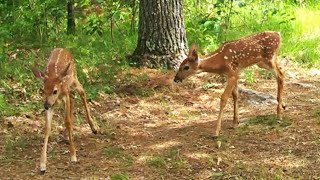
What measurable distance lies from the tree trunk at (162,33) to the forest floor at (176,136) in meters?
0.33

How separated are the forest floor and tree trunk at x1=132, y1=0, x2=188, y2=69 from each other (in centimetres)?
33

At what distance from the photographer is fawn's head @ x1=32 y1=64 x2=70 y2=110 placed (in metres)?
5.74

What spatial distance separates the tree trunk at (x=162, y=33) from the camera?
896 cm

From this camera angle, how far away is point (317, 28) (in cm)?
1088

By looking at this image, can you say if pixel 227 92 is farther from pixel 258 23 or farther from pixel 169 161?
pixel 258 23

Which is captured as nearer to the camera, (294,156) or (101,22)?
(294,156)

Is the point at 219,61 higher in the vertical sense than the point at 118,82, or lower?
higher

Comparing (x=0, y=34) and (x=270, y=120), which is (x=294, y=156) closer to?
(x=270, y=120)

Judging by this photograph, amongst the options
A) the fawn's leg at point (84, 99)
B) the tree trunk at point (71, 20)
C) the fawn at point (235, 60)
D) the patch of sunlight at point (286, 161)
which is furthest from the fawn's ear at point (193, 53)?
the tree trunk at point (71, 20)

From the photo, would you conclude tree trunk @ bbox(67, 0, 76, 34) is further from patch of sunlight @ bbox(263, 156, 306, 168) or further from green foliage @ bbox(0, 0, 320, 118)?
patch of sunlight @ bbox(263, 156, 306, 168)

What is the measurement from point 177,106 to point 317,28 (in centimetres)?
416

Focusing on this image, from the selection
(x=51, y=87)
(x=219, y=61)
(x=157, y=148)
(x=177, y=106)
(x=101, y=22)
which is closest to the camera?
(x=51, y=87)

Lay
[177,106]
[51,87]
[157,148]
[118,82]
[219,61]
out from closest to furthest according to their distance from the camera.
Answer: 1. [51,87]
2. [157,148]
3. [219,61]
4. [177,106]
5. [118,82]

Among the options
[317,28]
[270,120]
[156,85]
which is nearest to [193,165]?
[270,120]
